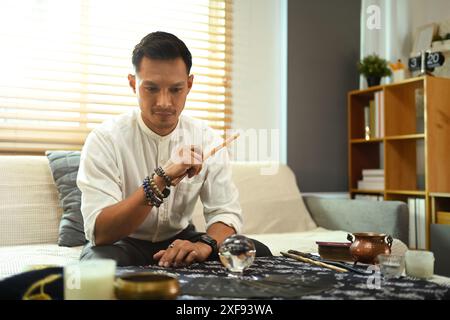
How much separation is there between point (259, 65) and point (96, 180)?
192cm

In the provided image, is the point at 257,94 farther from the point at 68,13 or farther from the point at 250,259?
the point at 250,259

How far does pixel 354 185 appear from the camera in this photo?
3.26 meters

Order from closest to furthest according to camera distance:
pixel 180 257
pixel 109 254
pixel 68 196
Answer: pixel 180 257 → pixel 109 254 → pixel 68 196

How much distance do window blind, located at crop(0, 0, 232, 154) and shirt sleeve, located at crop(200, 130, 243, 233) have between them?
3.62 feet

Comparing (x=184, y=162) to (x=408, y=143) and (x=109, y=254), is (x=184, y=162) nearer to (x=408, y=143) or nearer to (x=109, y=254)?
(x=109, y=254)

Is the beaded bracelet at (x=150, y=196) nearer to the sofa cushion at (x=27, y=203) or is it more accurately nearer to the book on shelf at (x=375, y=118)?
the sofa cushion at (x=27, y=203)

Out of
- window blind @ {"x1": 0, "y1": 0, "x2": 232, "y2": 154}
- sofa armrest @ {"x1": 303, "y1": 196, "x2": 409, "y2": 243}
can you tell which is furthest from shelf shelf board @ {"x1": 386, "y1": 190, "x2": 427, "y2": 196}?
window blind @ {"x1": 0, "y1": 0, "x2": 232, "y2": 154}

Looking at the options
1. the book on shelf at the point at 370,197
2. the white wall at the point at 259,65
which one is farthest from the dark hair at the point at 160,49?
the book on shelf at the point at 370,197

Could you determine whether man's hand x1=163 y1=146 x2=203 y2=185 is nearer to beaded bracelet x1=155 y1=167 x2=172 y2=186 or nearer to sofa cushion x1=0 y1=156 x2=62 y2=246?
beaded bracelet x1=155 y1=167 x2=172 y2=186

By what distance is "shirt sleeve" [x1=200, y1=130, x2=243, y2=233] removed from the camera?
1.69 meters

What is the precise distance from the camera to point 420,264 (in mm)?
1133

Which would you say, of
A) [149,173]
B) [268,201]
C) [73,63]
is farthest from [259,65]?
[149,173]
